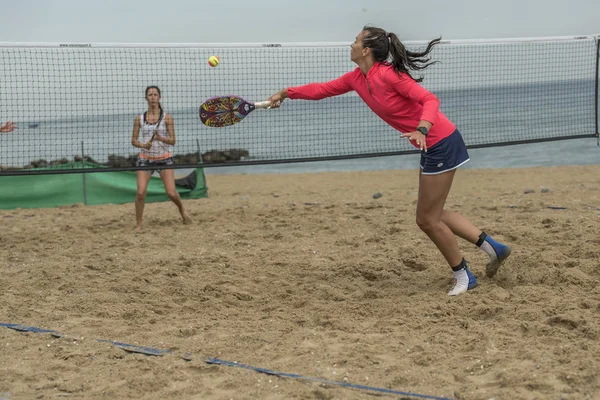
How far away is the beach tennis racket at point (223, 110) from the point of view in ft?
21.9

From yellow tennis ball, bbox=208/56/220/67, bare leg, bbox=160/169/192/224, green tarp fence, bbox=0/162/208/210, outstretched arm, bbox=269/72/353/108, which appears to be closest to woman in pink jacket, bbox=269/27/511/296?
outstretched arm, bbox=269/72/353/108

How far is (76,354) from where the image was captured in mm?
4418

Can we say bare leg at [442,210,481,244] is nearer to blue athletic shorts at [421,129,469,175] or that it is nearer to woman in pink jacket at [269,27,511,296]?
woman in pink jacket at [269,27,511,296]

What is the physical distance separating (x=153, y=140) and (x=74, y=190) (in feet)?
11.5

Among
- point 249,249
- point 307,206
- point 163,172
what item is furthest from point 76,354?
point 307,206

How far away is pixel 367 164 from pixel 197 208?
1094 cm

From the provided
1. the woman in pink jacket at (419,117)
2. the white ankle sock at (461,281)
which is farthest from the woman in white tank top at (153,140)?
the white ankle sock at (461,281)

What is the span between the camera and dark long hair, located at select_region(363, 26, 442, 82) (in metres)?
5.36

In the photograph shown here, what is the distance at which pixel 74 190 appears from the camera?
1185 centimetres

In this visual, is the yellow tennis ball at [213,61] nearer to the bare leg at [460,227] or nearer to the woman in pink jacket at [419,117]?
the woman in pink jacket at [419,117]

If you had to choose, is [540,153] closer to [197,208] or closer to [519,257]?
[197,208]

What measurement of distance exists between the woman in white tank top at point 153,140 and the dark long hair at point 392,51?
13.4 ft

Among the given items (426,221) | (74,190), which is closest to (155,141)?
(74,190)

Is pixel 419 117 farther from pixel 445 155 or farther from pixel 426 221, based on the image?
pixel 426 221
